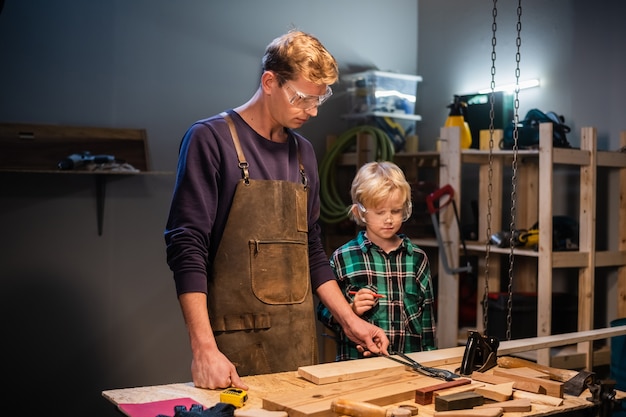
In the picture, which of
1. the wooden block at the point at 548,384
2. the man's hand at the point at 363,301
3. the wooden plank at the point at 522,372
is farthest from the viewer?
the man's hand at the point at 363,301

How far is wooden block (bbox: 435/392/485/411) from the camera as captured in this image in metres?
1.86

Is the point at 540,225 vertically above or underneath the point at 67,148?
underneath

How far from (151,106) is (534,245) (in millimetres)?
2513

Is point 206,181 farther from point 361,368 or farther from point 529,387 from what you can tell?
point 529,387

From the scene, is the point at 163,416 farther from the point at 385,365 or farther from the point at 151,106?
the point at 151,106

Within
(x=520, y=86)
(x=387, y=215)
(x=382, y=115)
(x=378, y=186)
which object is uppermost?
(x=520, y=86)

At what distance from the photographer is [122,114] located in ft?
15.2

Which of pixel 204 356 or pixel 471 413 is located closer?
pixel 471 413

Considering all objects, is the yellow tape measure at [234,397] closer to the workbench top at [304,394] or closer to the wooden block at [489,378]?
the workbench top at [304,394]

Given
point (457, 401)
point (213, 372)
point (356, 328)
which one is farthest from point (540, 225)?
point (213, 372)

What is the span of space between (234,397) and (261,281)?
2.05 feet

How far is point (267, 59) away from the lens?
250cm

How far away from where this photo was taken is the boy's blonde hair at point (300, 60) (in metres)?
2.42

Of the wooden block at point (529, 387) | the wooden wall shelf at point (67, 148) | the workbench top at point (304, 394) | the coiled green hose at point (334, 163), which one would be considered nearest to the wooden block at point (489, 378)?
the wooden block at point (529, 387)
